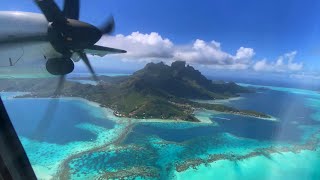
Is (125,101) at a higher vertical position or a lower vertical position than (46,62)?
lower

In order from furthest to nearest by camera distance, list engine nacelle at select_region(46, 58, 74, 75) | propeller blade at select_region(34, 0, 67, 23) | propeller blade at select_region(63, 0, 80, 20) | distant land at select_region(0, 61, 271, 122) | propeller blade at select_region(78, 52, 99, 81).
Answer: distant land at select_region(0, 61, 271, 122), propeller blade at select_region(78, 52, 99, 81), propeller blade at select_region(63, 0, 80, 20), engine nacelle at select_region(46, 58, 74, 75), propeller blade at select_region(34, 0, 67, 23)

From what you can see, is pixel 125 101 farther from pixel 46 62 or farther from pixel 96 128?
pixel 46 62

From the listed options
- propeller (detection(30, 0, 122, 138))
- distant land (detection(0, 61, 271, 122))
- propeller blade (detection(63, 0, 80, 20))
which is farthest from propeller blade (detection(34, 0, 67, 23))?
distant land (detection(0, 61, 271, 122))

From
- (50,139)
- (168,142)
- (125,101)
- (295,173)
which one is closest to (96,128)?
(50,139)

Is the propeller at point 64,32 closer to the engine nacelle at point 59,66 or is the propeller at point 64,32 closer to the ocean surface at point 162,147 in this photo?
the engine nacelle at point 59,66

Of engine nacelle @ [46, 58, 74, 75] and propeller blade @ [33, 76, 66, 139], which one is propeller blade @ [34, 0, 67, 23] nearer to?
engine nacelle @ [46, 58, 74, 75]

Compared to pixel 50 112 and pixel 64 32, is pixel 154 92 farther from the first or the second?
pixel 64 32
